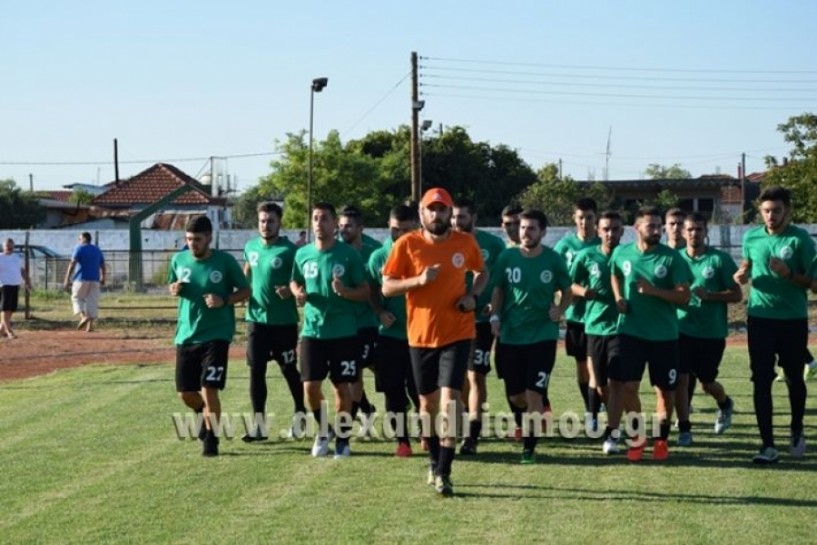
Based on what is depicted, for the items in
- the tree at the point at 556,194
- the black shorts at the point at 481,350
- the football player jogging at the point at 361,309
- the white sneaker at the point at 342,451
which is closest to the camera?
the white sneaker at the point at 342,451

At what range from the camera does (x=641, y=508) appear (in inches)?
325

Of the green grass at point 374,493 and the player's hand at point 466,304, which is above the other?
the player's hand at point 466,304

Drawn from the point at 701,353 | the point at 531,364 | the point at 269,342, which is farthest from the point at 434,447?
the point at 701,353

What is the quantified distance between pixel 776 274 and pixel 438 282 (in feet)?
9.65

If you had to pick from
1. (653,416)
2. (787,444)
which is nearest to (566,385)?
(653,416)

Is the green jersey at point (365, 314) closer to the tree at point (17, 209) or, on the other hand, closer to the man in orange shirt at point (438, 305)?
the man in orange shirt at point (438, 305)

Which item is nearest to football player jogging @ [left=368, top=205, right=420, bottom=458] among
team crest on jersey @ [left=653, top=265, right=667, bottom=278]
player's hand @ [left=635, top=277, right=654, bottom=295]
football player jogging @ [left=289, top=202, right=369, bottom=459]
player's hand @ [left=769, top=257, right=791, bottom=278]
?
football player jogging @ [left=289, top=202, right=369, bottom=459]

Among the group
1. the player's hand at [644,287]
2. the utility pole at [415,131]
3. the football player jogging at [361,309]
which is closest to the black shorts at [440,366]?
the player's hand at [644,287]

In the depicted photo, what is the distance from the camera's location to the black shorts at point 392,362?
1078 cm

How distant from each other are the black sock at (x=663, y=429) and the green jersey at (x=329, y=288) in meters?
2.67

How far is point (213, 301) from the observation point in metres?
10.5

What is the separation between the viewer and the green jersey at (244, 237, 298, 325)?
11258 mm

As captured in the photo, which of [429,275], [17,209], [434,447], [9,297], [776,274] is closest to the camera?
[429,275]

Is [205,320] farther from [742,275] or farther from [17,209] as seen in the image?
[17,209]
